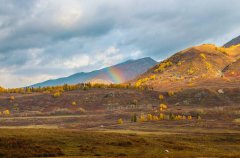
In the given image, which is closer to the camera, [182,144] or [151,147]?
[151,147]

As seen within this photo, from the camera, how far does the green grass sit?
81.8 meters

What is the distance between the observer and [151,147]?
93.4 m

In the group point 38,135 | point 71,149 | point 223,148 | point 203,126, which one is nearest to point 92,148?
point 71,149

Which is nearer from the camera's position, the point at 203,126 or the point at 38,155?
the point at 38,155

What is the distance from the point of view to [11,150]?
82750 millimetres

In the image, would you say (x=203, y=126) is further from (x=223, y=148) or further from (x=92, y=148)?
(x=92, y=148)

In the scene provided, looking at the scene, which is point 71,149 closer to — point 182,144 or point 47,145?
point 47,145

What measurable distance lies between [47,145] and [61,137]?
8.54 meters

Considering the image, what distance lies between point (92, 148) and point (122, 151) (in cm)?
759

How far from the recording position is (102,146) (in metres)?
90.8

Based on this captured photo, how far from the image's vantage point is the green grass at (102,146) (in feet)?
268

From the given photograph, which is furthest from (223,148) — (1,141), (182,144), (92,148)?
(1,141)

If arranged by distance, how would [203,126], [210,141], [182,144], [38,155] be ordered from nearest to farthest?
[38,155] → [182,144] → [210,141] → [203,126]

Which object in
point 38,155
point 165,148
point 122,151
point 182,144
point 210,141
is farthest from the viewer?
point 210,141
